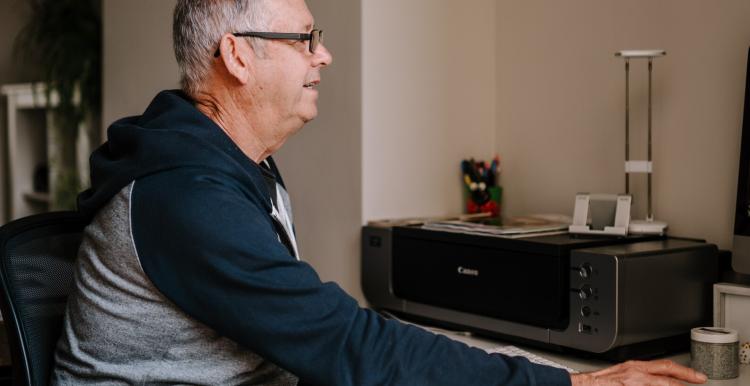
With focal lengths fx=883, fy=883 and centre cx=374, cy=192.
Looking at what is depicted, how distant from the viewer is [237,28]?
134cm

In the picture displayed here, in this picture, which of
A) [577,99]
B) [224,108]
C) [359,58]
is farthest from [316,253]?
[224,108]

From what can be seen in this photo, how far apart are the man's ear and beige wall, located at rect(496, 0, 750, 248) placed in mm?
1140

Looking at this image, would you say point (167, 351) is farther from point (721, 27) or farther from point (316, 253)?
point (721, 27)

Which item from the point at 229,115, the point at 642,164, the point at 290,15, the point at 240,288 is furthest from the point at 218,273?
the point at 642,164

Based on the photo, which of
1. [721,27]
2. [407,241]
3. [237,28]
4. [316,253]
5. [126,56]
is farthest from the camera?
[126,56]

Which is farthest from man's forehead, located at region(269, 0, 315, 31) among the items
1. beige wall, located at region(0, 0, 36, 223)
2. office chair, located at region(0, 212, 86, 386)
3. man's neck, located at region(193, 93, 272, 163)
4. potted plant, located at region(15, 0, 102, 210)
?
beige wall, located at region(0, 0, 36, 223)

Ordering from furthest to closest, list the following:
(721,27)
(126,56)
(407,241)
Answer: (126,56) < (407,241) < (721,27)

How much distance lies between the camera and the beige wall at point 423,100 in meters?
2.30

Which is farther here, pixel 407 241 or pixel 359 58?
pixel 359 58

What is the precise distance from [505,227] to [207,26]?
2.95ft

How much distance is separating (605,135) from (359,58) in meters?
0.66

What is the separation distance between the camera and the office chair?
1.30m

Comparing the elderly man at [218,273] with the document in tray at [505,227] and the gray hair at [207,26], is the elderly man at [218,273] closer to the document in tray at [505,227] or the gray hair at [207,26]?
the gray hair at [207,26]

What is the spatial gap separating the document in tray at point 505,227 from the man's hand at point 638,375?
707mm
